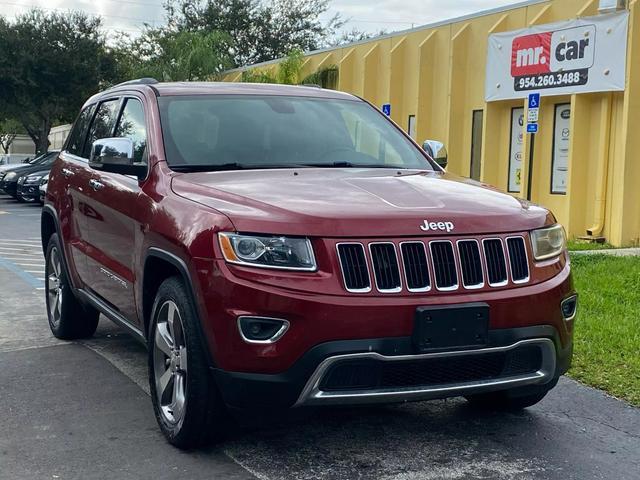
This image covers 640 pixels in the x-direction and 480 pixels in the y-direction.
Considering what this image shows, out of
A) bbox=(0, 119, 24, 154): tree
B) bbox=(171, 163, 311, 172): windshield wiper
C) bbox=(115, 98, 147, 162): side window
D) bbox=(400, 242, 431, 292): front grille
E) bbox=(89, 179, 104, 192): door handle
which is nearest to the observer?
bbox=(400, 242, 431, 292): front grille

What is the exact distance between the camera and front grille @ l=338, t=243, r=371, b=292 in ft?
12.4

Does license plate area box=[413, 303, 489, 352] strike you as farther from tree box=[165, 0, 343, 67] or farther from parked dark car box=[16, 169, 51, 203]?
tree box=[165, 0, 343, 67]

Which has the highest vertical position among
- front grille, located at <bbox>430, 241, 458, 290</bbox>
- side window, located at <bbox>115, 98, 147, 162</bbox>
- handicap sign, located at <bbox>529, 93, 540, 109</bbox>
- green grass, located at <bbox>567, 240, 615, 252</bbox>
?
handicap sign, located at <bbox>529, 93, 540, 109</bbox>

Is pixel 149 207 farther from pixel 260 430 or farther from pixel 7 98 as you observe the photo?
pixel 7 98

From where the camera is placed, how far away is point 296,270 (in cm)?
378

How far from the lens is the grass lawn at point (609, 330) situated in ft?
19.0

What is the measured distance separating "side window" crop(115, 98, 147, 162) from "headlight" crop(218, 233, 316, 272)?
1.51 m

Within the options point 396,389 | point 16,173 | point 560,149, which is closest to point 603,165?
point 560,149

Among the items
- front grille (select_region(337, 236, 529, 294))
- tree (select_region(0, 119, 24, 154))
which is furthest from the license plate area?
tree (select_region(0, 119, 24, 154))

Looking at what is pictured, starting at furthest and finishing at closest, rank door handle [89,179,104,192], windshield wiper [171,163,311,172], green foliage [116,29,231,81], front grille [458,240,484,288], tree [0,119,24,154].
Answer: tree [0,119,24,154], green foliage [116,29,231,81], door handle [89,179,104,192], windshield wiper [171,163,311,172], front grille [458,240,484,288]

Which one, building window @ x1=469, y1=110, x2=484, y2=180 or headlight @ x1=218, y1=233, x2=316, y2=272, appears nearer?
headlight @ x1=218, y1=233, x2=316, y2=272

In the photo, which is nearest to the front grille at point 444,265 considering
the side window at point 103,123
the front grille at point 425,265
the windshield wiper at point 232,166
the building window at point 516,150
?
the front grille at point 425,265

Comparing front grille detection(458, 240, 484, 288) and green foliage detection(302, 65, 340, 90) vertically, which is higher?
green foliage detection(302, 65, 340, 90)

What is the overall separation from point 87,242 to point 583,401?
338cm
